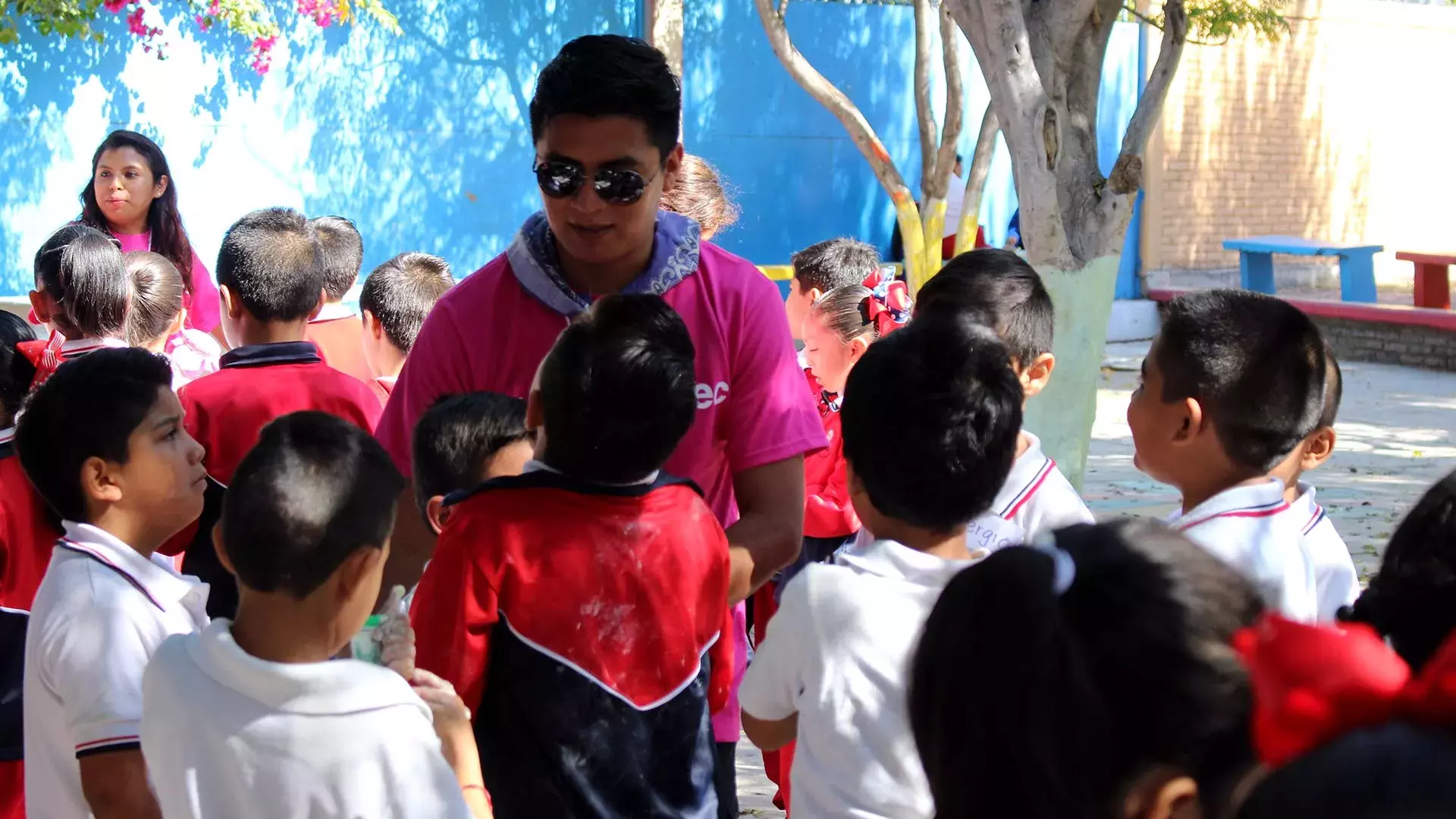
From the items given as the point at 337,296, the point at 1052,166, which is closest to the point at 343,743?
the point at 337,296

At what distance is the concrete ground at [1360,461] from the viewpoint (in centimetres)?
690

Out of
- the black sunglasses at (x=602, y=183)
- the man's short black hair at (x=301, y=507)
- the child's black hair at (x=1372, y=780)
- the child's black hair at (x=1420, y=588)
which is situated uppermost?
the black sunglasses at (x=602, y=183)

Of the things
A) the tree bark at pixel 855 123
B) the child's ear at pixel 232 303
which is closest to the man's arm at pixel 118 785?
the child's ear at pixel 232 303

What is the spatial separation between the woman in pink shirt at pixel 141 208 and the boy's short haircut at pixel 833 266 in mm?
1941

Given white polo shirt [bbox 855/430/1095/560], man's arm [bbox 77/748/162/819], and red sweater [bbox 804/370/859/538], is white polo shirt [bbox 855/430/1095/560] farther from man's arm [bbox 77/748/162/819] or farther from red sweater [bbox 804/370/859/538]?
man's arm [bbox 77/748/162/819]

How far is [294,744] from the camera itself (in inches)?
67.4

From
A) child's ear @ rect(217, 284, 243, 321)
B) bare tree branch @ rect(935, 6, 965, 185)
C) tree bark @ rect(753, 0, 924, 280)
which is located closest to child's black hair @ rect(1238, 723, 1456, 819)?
child's ear @ rect(217, 284, 243, 321)

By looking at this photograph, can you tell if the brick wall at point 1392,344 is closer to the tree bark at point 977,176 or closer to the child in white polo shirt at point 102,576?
the tree bark at point 977,176

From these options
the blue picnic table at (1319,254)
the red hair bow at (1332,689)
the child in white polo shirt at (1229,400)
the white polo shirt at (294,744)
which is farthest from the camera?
the blue picnic table at (1319,254)

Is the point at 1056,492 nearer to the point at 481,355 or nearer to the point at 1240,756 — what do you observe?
the point at 481,355


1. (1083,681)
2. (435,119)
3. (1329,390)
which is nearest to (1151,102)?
(1329,390)

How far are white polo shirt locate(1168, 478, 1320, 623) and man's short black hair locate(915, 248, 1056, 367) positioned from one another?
0.64 m

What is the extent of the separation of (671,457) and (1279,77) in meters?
15.4

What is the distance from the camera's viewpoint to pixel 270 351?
3.24m
